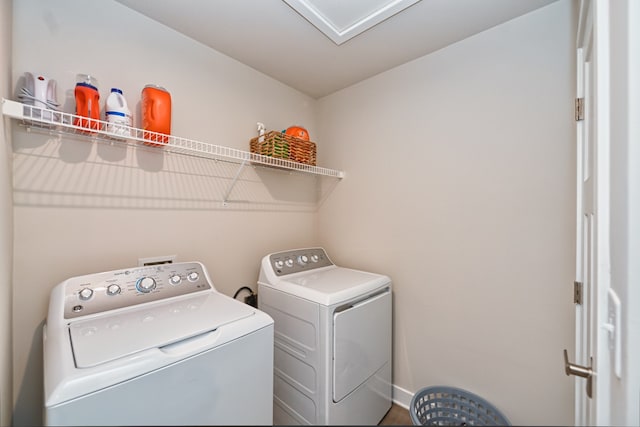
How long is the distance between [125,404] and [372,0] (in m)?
2.04

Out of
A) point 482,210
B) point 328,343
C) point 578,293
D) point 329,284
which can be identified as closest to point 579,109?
point 482,210

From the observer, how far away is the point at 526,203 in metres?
1.46

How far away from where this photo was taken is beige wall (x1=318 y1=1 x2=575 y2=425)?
1376 millimetres

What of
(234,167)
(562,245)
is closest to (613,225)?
(562,245)

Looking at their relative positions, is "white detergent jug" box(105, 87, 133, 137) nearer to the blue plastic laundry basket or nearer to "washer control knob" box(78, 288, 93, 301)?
"washer control knob" box(78, 288, 93, 301)

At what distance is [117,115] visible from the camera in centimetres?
126

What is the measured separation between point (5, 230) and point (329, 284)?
151 cm

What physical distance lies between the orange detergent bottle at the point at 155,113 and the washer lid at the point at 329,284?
1.12 meters

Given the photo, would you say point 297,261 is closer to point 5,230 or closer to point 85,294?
point 85,294

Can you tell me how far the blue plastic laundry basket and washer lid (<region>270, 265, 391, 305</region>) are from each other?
700 mm

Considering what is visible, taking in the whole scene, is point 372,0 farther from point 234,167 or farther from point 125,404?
point 125,404

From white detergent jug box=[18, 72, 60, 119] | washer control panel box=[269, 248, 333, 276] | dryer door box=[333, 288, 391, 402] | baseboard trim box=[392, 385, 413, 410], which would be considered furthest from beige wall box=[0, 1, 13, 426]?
baseboard trim box=[392, 385, 413, 410]

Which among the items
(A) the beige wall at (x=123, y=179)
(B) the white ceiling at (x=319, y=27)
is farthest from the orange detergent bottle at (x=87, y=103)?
(B) the white ceiling at (x=319, y=27)

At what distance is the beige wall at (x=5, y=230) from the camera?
938mm
